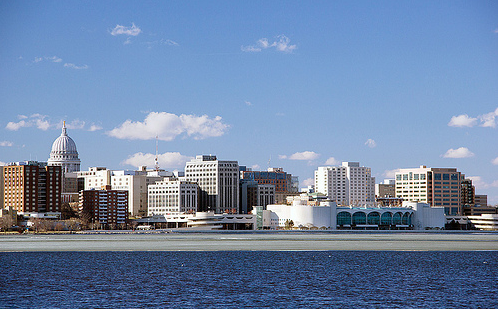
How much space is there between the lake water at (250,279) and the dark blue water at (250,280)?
0.11 metres

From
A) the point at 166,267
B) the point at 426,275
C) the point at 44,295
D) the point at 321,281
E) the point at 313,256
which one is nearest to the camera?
the point at 44,295

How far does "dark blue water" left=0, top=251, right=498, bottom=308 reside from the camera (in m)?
69.1

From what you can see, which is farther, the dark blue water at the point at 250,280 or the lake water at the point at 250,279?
the lake water at the point at 250,279

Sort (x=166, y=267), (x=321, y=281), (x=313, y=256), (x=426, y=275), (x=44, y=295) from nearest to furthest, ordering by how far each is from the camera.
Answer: (x=44, y=295)
(x=321, y=281)
(x=426, y=275)
(x=166, y=267)
(x=313, y=256)

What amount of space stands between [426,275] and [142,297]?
121 feet

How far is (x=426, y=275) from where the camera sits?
301 feet

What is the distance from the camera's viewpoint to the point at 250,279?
86.6m

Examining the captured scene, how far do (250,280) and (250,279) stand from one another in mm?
1001

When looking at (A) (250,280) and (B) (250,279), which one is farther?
(B) (250,279)

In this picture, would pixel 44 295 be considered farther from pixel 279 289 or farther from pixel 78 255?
pixel 78 255

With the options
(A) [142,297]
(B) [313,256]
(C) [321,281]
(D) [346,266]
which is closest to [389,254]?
(B) [313,256]

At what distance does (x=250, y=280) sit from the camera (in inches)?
3371

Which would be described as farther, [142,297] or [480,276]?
[480,276]

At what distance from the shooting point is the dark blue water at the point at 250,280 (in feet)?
227
